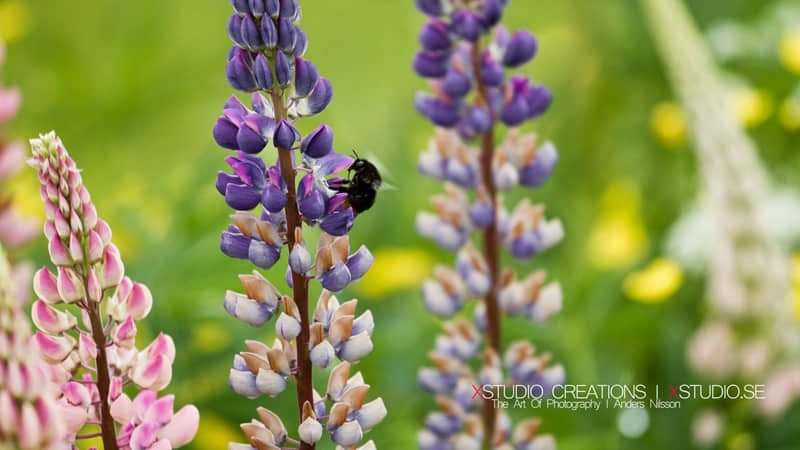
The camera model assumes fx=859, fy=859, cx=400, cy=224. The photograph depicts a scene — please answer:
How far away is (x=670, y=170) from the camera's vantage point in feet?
3.66

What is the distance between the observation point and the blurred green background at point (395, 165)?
27.1 inches

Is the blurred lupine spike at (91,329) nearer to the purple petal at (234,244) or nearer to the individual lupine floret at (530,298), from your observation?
the purple petal at (234,244)

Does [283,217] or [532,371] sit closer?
[283,217]

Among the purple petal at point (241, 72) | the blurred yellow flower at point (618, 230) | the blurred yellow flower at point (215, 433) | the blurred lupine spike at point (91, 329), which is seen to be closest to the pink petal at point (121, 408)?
the blurred lupine spike at point (91, 329)

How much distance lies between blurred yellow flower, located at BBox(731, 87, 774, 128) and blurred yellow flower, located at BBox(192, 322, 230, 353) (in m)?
0.67

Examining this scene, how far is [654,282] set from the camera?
31.7 inches

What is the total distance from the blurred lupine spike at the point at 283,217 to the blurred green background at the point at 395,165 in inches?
9.3

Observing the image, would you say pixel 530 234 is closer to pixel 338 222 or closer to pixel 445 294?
pixel 445 294

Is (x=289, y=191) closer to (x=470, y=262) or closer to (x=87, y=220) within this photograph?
(x=87, y=220)

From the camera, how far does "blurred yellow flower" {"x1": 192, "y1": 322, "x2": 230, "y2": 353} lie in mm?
695

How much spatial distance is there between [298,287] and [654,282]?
58 cm

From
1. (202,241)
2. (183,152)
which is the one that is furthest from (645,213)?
(183,152)

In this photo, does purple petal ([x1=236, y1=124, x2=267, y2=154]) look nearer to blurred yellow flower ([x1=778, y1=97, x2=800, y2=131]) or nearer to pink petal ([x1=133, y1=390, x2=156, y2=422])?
pink petal ([x1=133, y1=390, x2=156, y2=422])

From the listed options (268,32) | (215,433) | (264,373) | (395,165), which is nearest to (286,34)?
(268,32)
